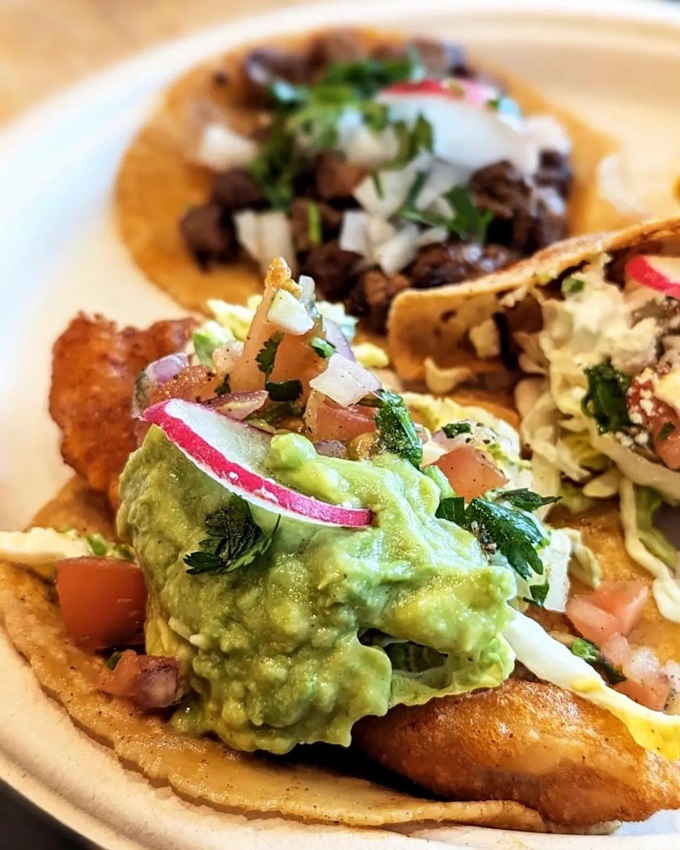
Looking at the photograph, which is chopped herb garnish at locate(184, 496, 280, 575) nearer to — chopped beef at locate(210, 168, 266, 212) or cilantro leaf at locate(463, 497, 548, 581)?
cilantro leaf at locate(463, 497, 548, 581)

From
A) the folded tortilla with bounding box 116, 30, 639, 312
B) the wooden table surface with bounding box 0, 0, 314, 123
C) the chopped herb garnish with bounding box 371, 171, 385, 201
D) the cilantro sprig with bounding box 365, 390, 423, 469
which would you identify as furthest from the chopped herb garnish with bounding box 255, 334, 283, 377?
the wooden table surface with bounding box 0, 0, 314, 123

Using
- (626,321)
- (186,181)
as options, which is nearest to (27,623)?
(626,321)

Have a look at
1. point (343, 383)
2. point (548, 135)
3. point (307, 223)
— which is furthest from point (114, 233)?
point (343, 383)

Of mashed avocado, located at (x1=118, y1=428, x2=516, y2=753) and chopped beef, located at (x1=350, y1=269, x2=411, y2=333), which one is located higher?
mashed avocado, located at (x1=118, y1=428, x2=516, y2=753)

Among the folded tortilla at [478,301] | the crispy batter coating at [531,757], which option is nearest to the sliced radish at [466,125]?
the folded tortilla at [478,301]

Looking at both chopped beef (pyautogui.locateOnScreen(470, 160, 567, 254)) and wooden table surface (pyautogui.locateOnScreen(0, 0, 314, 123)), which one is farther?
wooden table surface (pyautogui.locateOnScreen(0, 0, 314, 123))

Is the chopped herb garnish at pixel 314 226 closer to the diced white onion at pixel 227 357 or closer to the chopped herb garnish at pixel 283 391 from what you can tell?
the diced white onion at pixel 227 357

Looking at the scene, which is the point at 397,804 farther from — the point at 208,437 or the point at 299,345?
the point at 299,345

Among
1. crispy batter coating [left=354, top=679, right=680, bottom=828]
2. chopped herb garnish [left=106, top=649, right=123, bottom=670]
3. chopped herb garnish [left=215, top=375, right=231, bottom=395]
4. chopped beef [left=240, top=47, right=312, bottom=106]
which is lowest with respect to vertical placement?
crispy batter coating [left=354, top=679, right=680, bottom=828]
